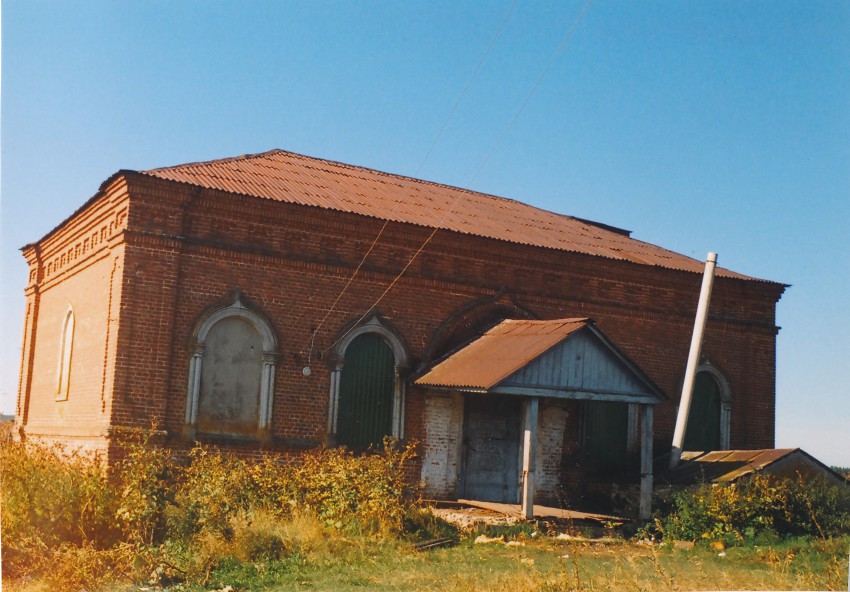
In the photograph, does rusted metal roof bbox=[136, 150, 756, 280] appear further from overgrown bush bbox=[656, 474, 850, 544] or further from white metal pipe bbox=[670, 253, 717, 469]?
overgrown bush bbox=[656, 474, 850, 544]

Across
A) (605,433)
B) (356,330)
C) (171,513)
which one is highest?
(356,330)

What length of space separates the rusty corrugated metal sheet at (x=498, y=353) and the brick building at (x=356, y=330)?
0.06 meters

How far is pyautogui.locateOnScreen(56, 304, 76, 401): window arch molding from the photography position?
55.2ft

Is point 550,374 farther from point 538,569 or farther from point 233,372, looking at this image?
point 233,372

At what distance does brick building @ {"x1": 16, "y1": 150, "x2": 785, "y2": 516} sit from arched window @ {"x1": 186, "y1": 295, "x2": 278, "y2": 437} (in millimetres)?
33

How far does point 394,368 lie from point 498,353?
6.65 feet

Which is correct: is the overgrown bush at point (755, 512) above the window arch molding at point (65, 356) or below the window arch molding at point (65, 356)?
below

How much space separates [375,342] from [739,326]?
8.91 metres

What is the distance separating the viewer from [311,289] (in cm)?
1570

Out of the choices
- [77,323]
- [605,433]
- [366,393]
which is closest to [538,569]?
[366,393]

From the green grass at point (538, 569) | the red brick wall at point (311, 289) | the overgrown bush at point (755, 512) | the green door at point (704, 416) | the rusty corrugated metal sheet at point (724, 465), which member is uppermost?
the red brick wall at point (311, 289)

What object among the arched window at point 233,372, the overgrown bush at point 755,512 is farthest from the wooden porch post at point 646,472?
the arched window at point 233,372

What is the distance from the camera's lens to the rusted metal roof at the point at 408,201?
16.0m

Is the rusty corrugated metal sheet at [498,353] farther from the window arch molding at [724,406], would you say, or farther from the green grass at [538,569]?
the window arch molding at [724,406]
